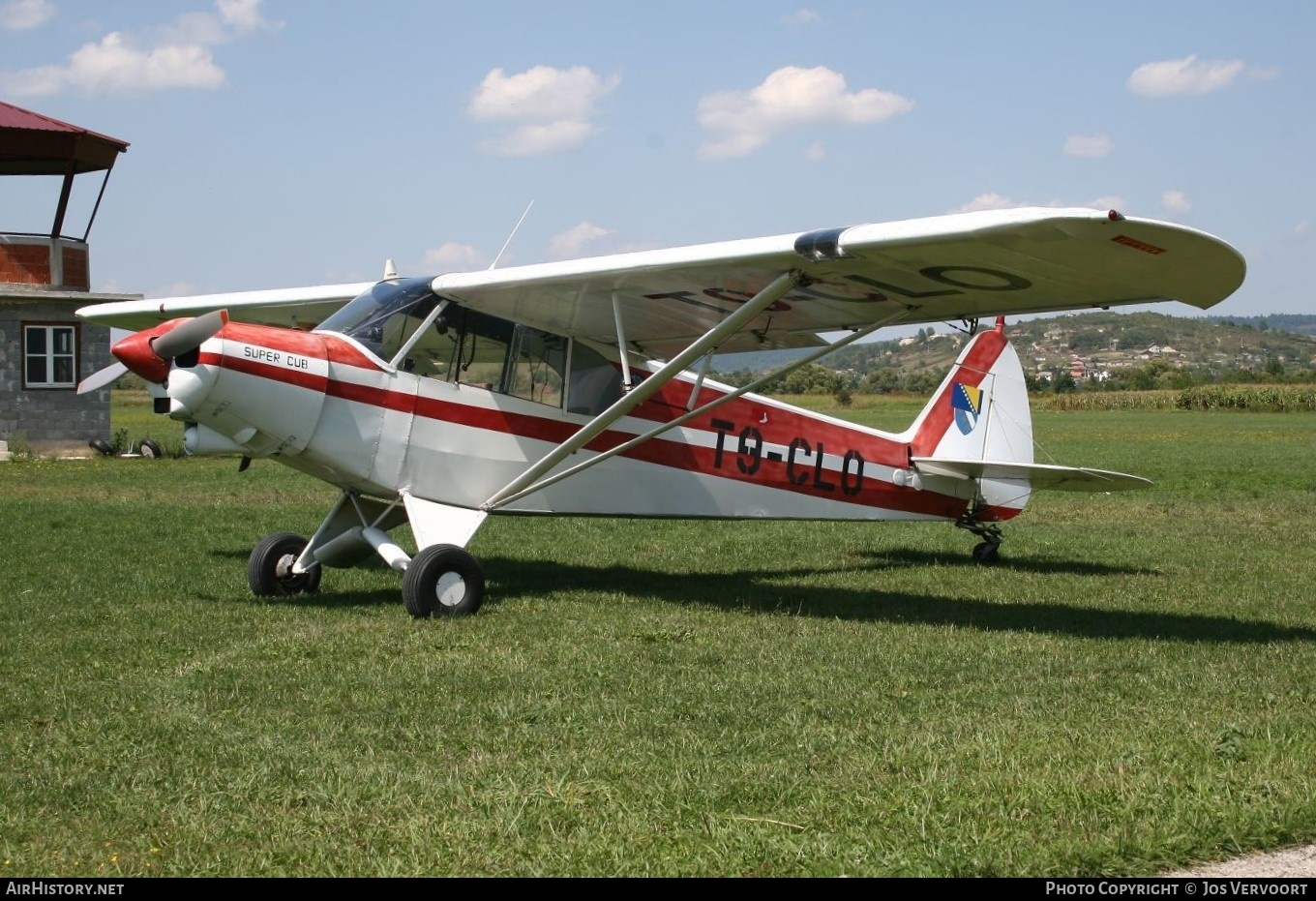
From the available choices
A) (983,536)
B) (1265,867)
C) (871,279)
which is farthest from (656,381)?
(1265,867)

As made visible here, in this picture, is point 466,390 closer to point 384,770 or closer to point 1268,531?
point 384,770

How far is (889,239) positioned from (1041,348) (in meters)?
183

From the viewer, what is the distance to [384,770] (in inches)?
193

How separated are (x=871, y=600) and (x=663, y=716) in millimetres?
4259

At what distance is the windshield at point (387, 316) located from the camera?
370 inches

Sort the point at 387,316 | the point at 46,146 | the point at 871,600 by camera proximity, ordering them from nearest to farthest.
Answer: the point at 387,316 → the point at 871,600 → the point at 46,146

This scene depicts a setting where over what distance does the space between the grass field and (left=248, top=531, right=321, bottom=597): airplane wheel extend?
0.23m

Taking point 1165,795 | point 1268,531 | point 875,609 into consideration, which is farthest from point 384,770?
point 1268,531

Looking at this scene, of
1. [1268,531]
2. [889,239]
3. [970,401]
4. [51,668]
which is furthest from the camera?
[1268,531]

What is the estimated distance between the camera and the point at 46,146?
985 inches

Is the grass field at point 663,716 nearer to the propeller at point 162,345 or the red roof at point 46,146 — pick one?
the propeller at point 162,345

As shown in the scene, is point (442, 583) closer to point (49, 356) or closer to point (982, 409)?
point (982, 409)

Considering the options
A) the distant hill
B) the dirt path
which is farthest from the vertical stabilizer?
the distant hill

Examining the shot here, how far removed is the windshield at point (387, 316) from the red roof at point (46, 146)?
60.4 ft
